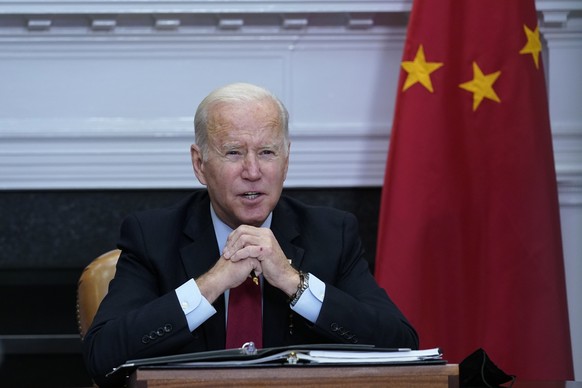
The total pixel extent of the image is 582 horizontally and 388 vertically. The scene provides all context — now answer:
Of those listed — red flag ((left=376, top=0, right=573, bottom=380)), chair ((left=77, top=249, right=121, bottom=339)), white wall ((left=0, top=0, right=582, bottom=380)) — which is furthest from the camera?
white wall ((left=0, top=0, right=582, bottom=380))

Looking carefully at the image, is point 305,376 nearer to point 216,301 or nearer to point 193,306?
point 193,306

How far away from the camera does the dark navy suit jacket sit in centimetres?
232

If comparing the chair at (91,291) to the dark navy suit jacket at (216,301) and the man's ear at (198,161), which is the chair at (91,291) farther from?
the man's ear at (198,161)

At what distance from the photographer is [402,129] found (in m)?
3.59

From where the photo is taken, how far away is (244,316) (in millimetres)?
2500

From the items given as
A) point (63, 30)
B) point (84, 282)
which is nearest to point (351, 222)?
point (84, 282)

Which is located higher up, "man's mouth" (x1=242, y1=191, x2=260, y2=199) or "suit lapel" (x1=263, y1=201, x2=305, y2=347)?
"man's mouth" (x1=242, y1=191, x2=260, y2=199)

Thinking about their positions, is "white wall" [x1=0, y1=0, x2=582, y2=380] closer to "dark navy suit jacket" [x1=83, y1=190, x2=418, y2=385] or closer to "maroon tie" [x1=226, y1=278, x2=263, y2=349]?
"dark navy suit jacket" [x1=83, y1=190, x2=418, y2=385]

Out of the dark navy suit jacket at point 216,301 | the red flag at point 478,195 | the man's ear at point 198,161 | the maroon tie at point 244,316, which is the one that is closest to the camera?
the dark navy suit jacket at point 216,301

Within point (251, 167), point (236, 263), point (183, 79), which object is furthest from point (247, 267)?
point (183, 79)

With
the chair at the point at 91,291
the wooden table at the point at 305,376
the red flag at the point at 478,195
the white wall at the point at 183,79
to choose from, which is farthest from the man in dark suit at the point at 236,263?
the white wall at the point at 183,79

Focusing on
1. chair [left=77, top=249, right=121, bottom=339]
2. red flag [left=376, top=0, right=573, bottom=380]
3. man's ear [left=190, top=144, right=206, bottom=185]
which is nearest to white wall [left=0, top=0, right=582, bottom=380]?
red flag [left=376, top=0, right=573, bottom=380]

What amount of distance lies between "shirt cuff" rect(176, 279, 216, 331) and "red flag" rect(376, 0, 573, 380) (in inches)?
53.2

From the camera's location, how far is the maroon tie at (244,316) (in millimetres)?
2472
